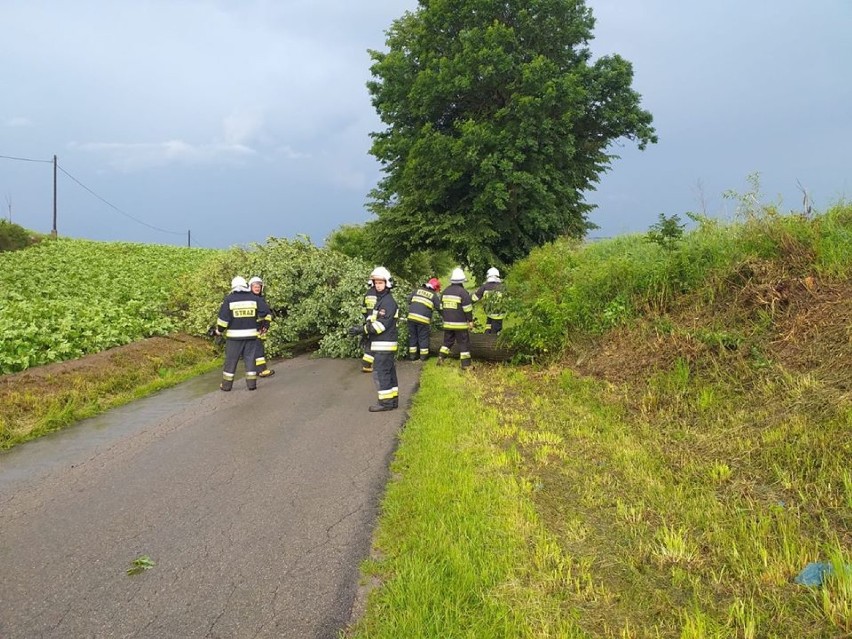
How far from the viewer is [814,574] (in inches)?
117

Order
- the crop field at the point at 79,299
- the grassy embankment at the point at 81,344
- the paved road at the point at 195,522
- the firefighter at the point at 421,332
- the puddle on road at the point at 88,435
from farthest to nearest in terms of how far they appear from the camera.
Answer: the firefighter at the point at 421,332
the crop field at the point at 79,299
the grassy embankment at the point at 81,344
the puddle on road at the point at 88,435
the paved road at the point at 195,522

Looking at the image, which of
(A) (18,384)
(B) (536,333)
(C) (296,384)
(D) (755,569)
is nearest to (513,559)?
(D) (755,569)

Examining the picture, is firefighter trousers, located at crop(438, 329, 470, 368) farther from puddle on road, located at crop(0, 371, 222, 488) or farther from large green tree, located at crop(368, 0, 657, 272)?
large green tree, located at crop(368, 0, 657, 272)

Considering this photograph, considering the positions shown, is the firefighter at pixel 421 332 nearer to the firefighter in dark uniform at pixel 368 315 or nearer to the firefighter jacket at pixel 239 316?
the firefighter in dark uniform at pixel 368 315

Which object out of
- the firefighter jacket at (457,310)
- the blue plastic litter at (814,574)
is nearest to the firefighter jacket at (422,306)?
the firefighter jacket at (457,310)

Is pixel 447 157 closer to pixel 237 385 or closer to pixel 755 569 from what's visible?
pixel 237 385

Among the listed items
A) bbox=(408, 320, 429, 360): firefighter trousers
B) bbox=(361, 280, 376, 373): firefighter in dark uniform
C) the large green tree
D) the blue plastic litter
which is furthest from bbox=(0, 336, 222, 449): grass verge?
the large green tree

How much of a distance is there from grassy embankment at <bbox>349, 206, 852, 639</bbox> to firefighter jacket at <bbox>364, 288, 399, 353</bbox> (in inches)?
41.5

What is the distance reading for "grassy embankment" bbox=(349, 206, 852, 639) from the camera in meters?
2.91

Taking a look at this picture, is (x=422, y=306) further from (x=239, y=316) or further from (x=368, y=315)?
(x=239, y=316)

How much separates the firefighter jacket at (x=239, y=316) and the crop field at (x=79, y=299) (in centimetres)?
362

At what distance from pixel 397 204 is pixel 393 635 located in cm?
1850

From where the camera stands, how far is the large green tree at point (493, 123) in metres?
16.8

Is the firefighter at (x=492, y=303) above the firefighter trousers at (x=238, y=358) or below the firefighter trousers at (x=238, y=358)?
above
